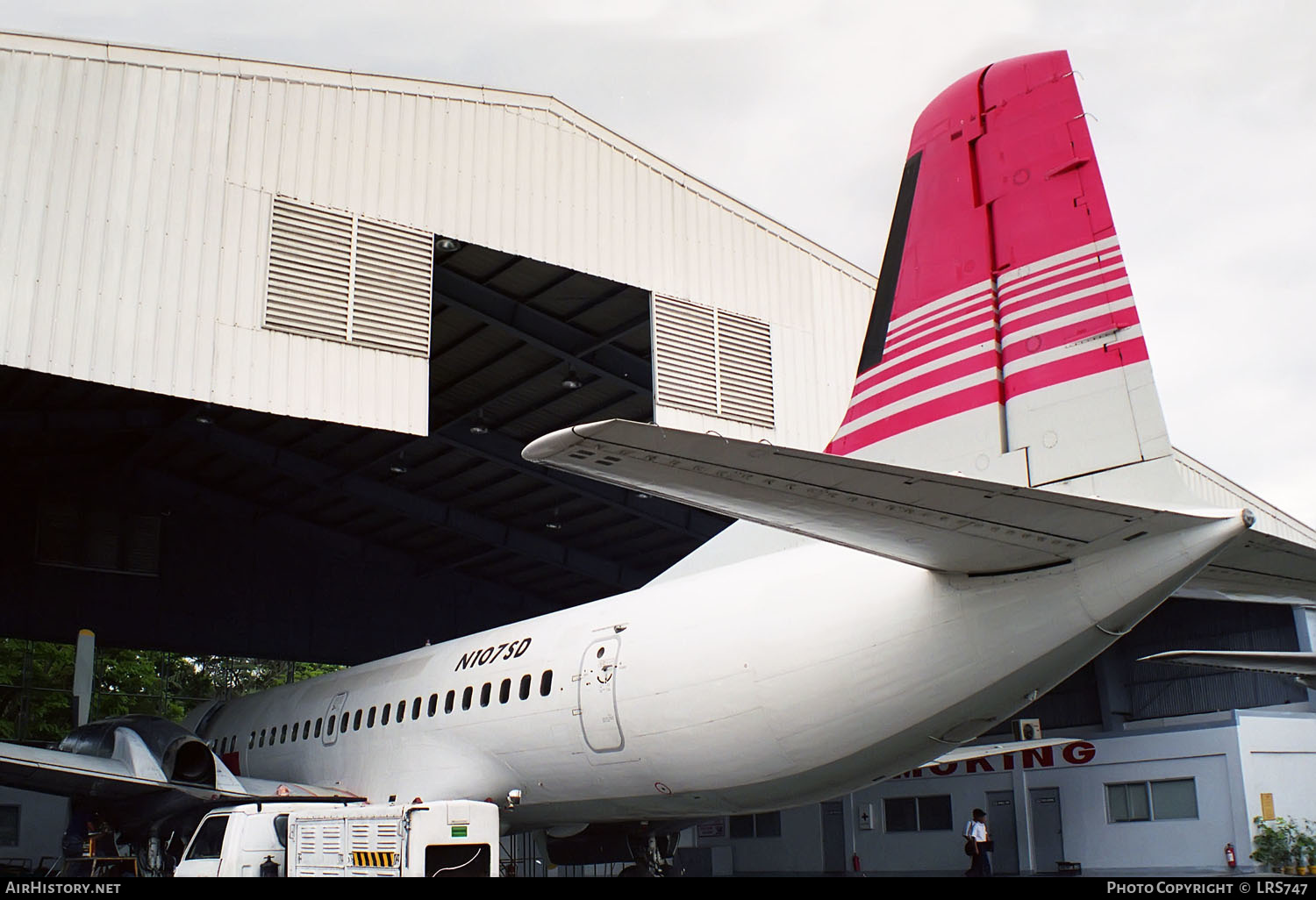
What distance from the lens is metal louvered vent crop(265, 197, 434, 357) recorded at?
512 inches

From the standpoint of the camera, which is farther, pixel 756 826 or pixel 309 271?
pixel 756 826

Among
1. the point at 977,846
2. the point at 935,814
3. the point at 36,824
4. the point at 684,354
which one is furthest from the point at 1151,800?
the point at 36,824

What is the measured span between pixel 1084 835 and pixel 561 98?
54.8ft

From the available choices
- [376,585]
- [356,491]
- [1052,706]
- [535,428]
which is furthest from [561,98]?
[1052,706]

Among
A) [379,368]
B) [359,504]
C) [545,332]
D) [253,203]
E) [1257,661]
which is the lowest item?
[1257,661]

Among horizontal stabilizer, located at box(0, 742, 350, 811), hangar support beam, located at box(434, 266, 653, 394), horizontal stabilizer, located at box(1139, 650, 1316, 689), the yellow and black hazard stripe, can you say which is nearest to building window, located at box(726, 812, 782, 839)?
hangar support beam, located at box(434, 266, 653, 394)

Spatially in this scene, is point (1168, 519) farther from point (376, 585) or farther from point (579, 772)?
point (376, 585)

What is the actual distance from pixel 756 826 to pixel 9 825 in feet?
57.7

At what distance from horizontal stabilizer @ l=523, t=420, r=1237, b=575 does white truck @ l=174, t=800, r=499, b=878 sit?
5055mm

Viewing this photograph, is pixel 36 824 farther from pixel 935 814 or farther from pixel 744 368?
pixel 744 368

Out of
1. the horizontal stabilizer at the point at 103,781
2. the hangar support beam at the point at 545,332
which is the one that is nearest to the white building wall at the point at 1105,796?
the hangar support beam at the point at 545,332

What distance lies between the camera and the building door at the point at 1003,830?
2231 cm

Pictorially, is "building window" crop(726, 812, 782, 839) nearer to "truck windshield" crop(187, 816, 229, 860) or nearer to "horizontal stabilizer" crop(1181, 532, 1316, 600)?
"truck windshield" crop(187, 816, 229, 860)

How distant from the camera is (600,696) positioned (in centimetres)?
1061
